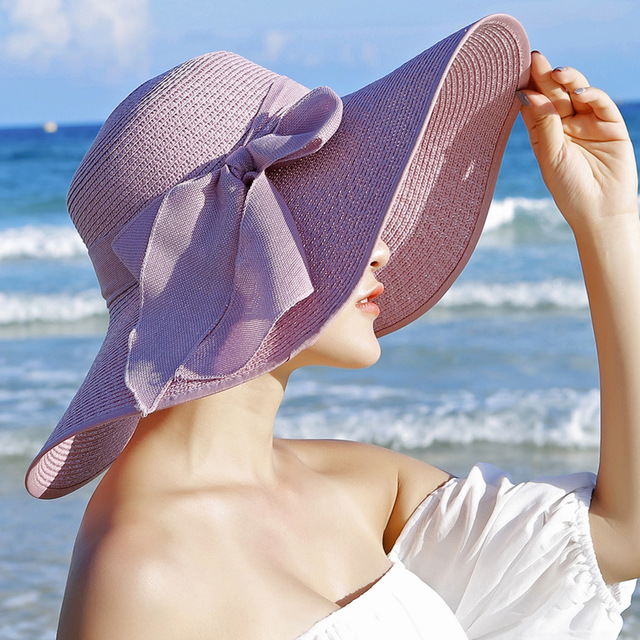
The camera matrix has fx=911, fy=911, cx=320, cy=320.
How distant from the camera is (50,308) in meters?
8.84

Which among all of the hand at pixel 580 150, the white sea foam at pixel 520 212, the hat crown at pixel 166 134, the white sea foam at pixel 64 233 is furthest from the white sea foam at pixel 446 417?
the white sea foam at pixel 520 212

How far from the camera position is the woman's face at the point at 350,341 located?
5.38 ft

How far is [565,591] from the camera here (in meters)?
1.80

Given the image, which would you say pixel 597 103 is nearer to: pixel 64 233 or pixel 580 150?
pixel 580 150

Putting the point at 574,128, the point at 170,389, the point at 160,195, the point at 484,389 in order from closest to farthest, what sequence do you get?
the point at 170,389 < the point at 160,195 < the point at 574,128 < the point at 484,389

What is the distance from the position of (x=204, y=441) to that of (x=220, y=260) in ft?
1.10

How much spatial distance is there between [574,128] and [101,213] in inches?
36.8

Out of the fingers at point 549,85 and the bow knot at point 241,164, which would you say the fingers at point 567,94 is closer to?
the fingers at point 549,85

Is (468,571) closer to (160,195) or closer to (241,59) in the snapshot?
(160,195)

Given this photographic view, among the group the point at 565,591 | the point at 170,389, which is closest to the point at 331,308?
the point at 170,389

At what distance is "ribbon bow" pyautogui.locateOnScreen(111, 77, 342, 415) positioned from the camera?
4.71 feet

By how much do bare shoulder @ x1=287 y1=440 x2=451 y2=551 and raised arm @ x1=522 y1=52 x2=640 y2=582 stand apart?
37cm

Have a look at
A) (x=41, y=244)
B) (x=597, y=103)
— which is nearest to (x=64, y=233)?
(x=41, y=244)

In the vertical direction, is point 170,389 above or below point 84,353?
above
